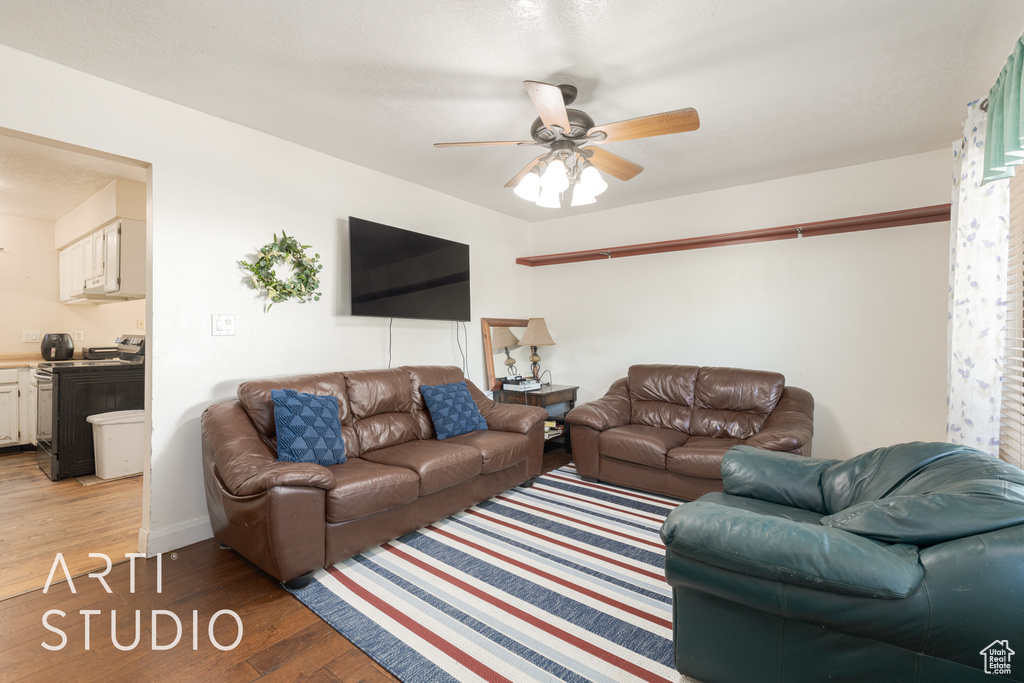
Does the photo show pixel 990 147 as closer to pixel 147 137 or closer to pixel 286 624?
pixel 286 624

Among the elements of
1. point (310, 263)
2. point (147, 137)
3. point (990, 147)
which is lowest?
point (310, 263)

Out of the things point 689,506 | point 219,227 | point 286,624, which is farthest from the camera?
point 219,227

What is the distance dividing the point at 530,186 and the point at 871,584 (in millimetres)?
2152

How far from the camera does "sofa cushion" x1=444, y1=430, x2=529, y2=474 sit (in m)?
3.05

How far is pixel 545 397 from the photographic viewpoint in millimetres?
4387

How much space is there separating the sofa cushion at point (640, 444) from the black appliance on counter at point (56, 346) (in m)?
5.60

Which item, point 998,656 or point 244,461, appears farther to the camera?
point 244,461

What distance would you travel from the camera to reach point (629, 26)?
1.94 m

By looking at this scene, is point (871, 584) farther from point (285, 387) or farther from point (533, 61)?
point (285, 387)

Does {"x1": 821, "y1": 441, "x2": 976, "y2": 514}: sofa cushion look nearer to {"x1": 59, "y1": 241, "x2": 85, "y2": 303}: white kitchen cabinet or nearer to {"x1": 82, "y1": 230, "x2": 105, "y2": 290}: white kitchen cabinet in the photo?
{"x1": 82, "y1": 230, "x2": 105, "y2": 290}: white kitchen cabinet

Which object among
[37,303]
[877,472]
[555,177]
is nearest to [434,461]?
[555,177]

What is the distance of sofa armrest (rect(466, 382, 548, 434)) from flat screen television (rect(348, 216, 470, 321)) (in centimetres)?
88

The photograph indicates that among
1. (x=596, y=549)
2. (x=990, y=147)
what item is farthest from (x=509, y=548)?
(x=990, y=147)

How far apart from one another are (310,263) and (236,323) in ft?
2.03
